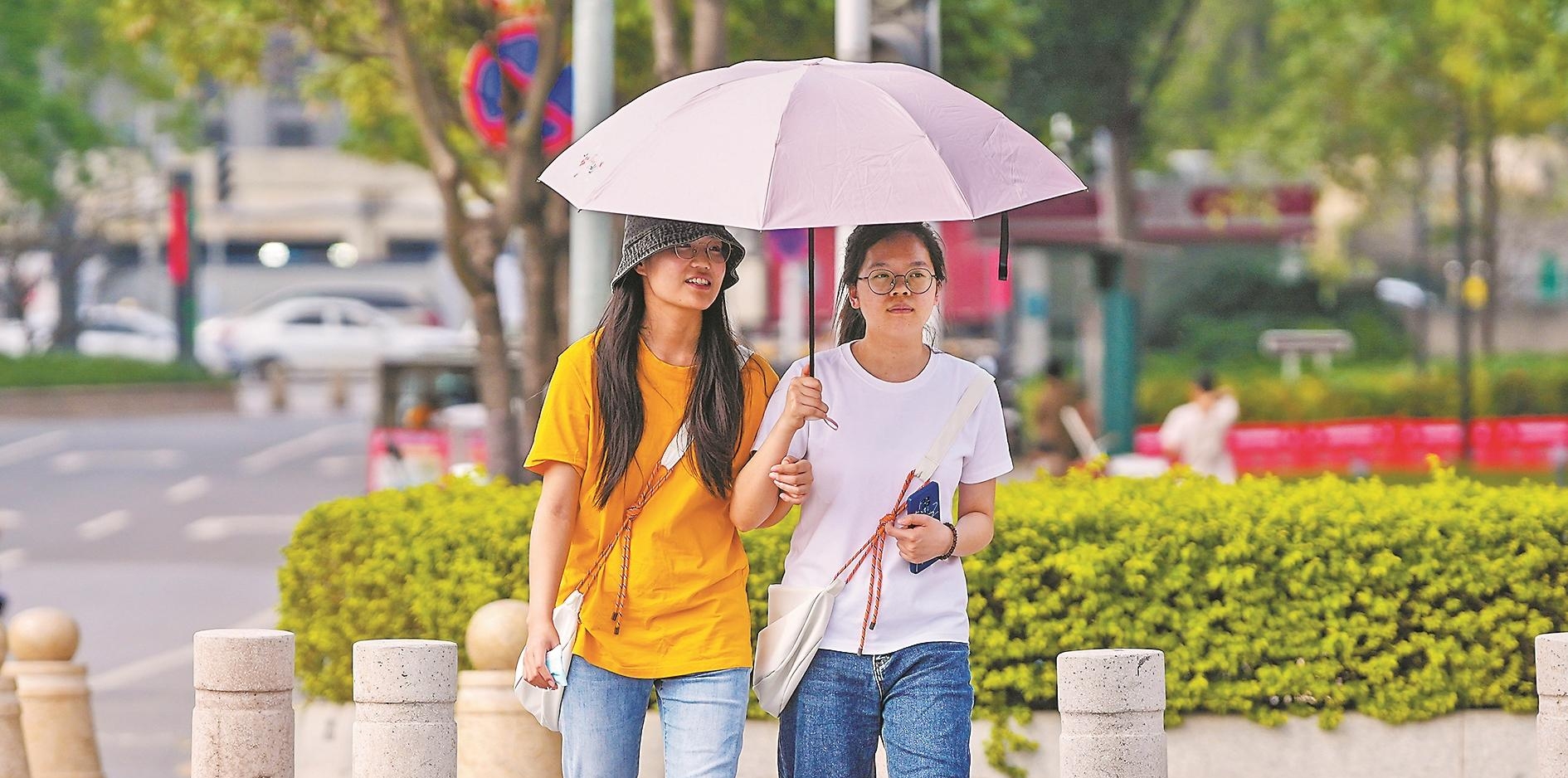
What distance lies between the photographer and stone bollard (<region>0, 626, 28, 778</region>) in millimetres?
7430

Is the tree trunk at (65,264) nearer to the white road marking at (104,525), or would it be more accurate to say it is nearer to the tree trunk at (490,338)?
the white road marking at (104,525)

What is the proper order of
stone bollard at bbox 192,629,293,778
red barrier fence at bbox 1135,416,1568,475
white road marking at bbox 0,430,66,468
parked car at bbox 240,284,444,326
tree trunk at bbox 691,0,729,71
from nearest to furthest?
stone bollard at bbox 192,629,293,778, tree trunk at bbox 691,0,729,71, red barrier fence at bbox 1135,416,1568,475, white road marking at bbox 0,430,66,468, parked car at bbox 240,284,444,326

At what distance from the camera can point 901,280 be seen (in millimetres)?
4578

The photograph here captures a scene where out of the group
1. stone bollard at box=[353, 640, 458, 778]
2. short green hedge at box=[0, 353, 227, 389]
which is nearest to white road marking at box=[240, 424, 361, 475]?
short green hedge at box=[0, 353, 227, 389]

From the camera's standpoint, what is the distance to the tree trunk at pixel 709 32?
9.89 m

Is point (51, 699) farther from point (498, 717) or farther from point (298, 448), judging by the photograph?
point (298, 448)

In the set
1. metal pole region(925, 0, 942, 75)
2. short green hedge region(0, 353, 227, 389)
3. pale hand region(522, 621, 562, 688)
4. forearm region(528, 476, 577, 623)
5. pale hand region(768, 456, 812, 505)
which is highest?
metal pole region(925, 0, 942, 75)

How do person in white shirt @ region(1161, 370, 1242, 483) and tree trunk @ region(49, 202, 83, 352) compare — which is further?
tree trunk @ region(49, 202, 83, 352)

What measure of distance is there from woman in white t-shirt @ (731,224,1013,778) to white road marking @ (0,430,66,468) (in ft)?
71.5

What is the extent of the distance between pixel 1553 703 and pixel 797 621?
2.33 m

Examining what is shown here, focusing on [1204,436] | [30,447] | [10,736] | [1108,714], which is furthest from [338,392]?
[1108,714]

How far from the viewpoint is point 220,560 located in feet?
56.0

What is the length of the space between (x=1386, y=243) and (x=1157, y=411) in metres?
21.2

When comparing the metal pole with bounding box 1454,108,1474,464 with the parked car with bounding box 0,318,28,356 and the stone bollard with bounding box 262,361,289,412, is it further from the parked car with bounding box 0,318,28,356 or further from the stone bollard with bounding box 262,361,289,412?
the parked car with bounding box 0,318,28,356
